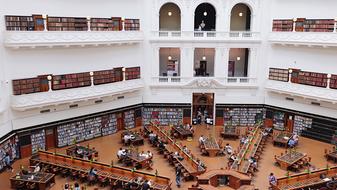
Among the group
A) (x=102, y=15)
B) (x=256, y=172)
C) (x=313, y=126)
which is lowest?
(x=256, y=172)

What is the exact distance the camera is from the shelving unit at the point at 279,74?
2282cm

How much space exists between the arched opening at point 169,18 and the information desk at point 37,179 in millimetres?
15348

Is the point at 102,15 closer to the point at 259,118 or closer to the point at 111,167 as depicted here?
the point at 111,167

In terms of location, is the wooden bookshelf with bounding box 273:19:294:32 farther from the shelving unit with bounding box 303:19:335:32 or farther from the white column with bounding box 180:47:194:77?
the white column with bounding box 180:47:194:77

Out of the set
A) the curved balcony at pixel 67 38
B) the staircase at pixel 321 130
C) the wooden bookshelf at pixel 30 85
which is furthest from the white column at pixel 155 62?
the staircase at pixel 321 130

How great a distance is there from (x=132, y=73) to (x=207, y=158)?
8379 mm

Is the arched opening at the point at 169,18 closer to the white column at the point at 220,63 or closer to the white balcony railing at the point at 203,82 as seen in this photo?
the white column at the point at 220,63

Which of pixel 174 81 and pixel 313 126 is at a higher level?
pixel 174 81

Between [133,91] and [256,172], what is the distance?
10.7 m

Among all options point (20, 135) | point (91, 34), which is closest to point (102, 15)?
point (91, 34)

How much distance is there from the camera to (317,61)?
21281 millimetres

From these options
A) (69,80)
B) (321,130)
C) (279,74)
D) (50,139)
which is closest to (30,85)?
(69,80)

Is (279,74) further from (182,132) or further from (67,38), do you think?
(67,38)

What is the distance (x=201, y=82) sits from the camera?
2383cm
